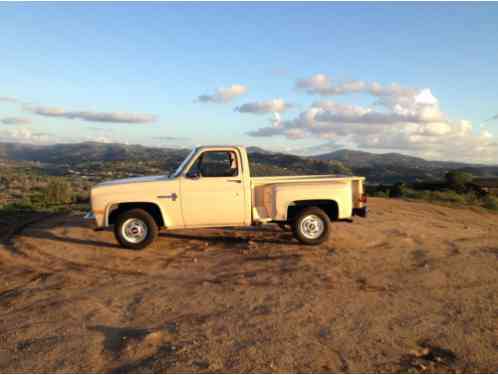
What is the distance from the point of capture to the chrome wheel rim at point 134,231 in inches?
290

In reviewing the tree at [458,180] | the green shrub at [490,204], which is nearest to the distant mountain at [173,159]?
the tree at [458,180]

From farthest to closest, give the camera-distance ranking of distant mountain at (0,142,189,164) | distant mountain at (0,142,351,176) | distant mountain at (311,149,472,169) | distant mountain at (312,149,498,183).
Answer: distant mountain at (311,149,472,169)
distant mountain at (0,142,189,164)
distant mountain at (312,149,498,183)
distant mountain at (0,142,351,176)

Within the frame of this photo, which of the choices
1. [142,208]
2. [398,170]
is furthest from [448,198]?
[398,170]

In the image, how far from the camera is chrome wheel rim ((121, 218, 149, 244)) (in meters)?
7.38

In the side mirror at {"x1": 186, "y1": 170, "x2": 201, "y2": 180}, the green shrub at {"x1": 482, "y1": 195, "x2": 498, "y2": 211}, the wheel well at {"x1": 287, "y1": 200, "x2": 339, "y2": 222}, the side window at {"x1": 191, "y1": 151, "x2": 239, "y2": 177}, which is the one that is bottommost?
the green shrub at {"x1": 482, "y1": 195, "x2": 498, "y2": 211}

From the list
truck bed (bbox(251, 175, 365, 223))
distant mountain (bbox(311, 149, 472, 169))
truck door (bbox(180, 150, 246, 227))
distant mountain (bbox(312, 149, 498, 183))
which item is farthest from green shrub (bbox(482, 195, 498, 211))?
distant mountain (bbox(311, 149, 472, 169))

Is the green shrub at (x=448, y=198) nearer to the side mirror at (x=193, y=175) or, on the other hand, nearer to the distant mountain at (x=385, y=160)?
the side mirror at (x=193, y=175)

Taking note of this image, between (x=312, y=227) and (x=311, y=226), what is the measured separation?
29mm

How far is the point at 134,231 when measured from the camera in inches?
293

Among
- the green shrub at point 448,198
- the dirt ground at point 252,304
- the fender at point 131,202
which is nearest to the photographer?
the dirt ground at point 252,304

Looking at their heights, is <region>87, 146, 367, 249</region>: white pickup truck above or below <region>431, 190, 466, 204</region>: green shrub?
above

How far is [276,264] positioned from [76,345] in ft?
11.4

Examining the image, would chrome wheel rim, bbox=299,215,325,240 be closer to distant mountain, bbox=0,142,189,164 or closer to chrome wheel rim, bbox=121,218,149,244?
chrome wheel rim, bbox=121,218,149,244

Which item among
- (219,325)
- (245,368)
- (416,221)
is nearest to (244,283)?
(219,325)
